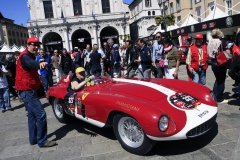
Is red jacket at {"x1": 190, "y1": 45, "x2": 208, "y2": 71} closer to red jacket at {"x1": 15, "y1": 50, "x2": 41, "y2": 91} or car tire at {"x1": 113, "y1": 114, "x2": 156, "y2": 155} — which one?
car tire at {"x1": 113, "y1": 114, "x2": 156, "y2": 155}

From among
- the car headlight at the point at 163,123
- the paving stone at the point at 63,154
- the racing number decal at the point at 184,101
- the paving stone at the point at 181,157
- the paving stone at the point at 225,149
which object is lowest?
the paving stone at the point at 63,154

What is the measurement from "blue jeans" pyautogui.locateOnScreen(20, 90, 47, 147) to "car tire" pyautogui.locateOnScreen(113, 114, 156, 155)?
130 cm

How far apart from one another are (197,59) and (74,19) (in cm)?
3858

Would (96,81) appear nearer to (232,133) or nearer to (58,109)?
Answer: (58,109)

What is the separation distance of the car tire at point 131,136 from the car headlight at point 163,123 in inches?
12.2

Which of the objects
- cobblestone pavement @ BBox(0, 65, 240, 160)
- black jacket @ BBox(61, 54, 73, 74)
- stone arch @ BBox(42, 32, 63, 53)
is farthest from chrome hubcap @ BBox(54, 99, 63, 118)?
stone arch @ BBox(42, 32, 63, 53)

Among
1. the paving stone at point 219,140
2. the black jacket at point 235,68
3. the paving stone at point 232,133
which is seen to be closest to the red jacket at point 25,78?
the paving stone at point 219,140

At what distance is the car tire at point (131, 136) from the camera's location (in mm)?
2701

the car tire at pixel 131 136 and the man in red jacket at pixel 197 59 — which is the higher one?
the man in red jacket at pixel 197 59

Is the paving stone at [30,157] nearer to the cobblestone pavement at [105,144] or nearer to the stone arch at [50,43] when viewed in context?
the cobblestone pavement at [105,144]

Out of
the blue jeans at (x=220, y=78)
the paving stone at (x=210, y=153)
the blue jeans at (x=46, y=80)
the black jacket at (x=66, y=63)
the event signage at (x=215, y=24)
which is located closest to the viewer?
the paving stone at (x=210, y=153)

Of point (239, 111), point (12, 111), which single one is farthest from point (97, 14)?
point (239, 111)

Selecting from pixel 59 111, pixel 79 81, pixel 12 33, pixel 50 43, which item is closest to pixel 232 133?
pixel 79 81

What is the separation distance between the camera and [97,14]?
40312 mm
